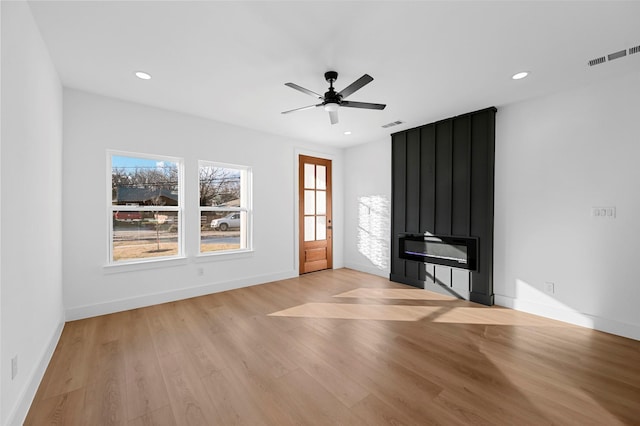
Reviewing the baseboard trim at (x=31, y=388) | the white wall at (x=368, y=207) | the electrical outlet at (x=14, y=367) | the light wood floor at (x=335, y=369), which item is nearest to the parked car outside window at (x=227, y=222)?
the light wood floor at (x=335, y=369)

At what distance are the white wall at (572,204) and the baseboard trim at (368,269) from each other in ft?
6.41

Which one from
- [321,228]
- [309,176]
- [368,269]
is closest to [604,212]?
[368,269]

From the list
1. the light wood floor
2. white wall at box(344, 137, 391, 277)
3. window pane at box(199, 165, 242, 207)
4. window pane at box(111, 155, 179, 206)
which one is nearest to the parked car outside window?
window pane at box(199, 165, 242, 207)

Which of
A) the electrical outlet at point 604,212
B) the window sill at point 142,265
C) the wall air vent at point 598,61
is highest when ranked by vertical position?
the wall air vent at point 598,61

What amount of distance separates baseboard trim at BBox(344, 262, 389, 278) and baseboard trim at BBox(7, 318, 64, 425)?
463 cm

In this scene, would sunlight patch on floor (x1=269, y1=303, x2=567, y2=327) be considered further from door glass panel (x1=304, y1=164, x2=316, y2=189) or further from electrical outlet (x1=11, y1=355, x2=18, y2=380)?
door glass panel (x1=304, y1=164, x2=316, y2=189)

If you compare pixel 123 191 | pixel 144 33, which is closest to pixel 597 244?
pixel 144 33

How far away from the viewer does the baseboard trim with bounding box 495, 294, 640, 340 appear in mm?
2758

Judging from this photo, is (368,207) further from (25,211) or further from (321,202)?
(25,211)

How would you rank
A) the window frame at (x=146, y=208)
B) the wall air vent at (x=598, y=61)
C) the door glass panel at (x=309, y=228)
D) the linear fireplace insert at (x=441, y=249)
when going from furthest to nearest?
the door glass panel at (x=309, y=228) < the linear fireplace insert at (x=441, y=249) < the window frame at (x=146, y=208) < the wall air vent at (x=598, y=61)

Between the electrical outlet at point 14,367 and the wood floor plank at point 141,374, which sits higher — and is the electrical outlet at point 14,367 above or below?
above

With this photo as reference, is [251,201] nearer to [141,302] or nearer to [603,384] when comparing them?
[141,302]

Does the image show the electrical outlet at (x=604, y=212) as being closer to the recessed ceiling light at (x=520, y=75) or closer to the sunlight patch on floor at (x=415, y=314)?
the sunlight patch on floor at (x=415, y=314)

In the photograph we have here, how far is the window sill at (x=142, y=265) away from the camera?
3.36m
